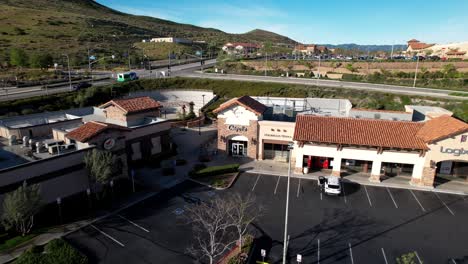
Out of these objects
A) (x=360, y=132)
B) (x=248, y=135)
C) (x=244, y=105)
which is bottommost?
(x=248, y=135)

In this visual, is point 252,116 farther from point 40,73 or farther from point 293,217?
point 40,73

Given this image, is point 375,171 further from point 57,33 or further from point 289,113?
point 57,33

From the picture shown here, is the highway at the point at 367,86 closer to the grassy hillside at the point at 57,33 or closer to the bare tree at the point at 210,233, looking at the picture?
the bare tree at the point at 210,233

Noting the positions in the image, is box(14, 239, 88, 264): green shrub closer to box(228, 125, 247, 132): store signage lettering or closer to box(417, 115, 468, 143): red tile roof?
box(228, 125, 247, 132): store signage lettering

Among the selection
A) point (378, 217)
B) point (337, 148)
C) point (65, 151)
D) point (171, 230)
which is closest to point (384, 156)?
point (337, 148)

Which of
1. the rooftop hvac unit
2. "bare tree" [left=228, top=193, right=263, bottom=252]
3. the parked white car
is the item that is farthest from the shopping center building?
"bare tree" [left=228, top=193, right=263, bottom=252]

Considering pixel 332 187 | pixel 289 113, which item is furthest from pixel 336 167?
pixel 289 113
